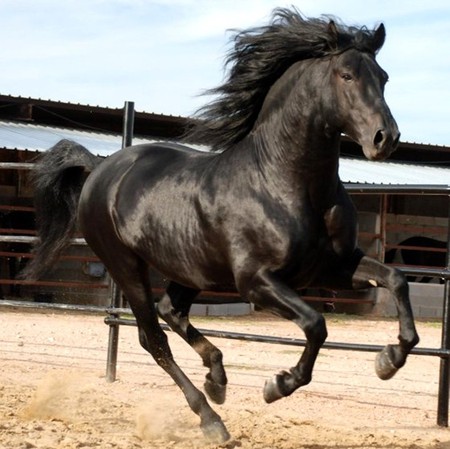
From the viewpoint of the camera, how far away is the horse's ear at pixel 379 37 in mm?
5305

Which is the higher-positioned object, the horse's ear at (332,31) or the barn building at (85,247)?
the horse's ear at (332,31)

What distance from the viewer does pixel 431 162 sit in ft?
76.9

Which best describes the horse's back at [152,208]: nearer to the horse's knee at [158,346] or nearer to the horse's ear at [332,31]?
the horse's knee at [158,346]

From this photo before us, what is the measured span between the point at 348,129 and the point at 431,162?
18.8 m

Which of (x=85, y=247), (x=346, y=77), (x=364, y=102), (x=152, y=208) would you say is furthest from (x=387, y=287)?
(x=85, y=247)

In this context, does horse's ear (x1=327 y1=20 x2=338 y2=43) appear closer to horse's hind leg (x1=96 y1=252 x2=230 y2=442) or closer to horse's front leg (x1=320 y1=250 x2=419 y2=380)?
horse's front leg (x1=320 y1=250 x2=419 y2=380)

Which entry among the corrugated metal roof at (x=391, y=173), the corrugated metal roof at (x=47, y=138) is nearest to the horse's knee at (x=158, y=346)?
the corrugated metal roof at (x=47, y=138)

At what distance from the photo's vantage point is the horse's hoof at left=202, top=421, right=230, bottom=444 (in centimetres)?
581

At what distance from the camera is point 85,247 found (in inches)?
658

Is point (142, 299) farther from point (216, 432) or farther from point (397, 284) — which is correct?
point (397, 284)

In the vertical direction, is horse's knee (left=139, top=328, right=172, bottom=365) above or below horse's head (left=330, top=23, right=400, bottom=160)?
below

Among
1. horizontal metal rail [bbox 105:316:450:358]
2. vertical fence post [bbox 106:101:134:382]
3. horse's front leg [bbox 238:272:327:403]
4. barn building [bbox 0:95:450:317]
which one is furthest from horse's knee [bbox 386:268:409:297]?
barn building [bbox 0:95:450:317]

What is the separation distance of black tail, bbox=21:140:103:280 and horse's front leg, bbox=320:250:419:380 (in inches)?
104

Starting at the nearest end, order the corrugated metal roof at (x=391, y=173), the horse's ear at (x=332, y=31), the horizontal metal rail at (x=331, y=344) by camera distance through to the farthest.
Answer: the horse's ear at (x=332, y=31) < the horizontal metal rail at (x=331, y=344) < the corrugated metal roof at (x=391, y=173)
